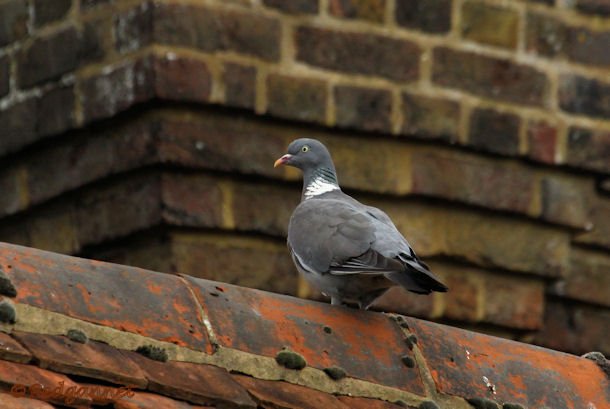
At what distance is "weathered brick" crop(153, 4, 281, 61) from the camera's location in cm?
959

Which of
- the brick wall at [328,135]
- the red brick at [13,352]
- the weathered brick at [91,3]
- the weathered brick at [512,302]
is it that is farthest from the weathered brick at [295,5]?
the red brick at [13,352]

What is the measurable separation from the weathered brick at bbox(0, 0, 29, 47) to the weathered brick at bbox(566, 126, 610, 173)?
9.15ft

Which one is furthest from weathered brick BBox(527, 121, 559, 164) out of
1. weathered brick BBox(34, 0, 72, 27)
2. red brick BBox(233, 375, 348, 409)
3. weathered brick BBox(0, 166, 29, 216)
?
red brick BBox(233, 375, 348, 409)

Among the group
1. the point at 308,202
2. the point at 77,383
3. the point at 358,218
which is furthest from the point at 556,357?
the point at 77,383

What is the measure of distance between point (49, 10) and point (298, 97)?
145 cm

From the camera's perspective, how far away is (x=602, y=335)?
10719 millimetres

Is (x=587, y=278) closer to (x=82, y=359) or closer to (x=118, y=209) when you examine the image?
(x=118, y=209)

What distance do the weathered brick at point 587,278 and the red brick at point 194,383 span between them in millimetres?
5231

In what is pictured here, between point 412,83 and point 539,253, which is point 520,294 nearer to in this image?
point 539,253

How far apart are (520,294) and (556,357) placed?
149 inches

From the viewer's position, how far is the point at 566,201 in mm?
10406

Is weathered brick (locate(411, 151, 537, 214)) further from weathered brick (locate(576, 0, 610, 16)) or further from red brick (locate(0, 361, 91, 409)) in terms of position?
red brick (locate(0, 361, 91, 409))

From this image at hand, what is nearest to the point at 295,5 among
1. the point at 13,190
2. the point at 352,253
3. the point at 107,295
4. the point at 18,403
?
the point at 13,190

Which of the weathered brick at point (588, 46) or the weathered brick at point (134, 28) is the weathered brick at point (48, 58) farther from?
the weathered brick at point (588, 46)
